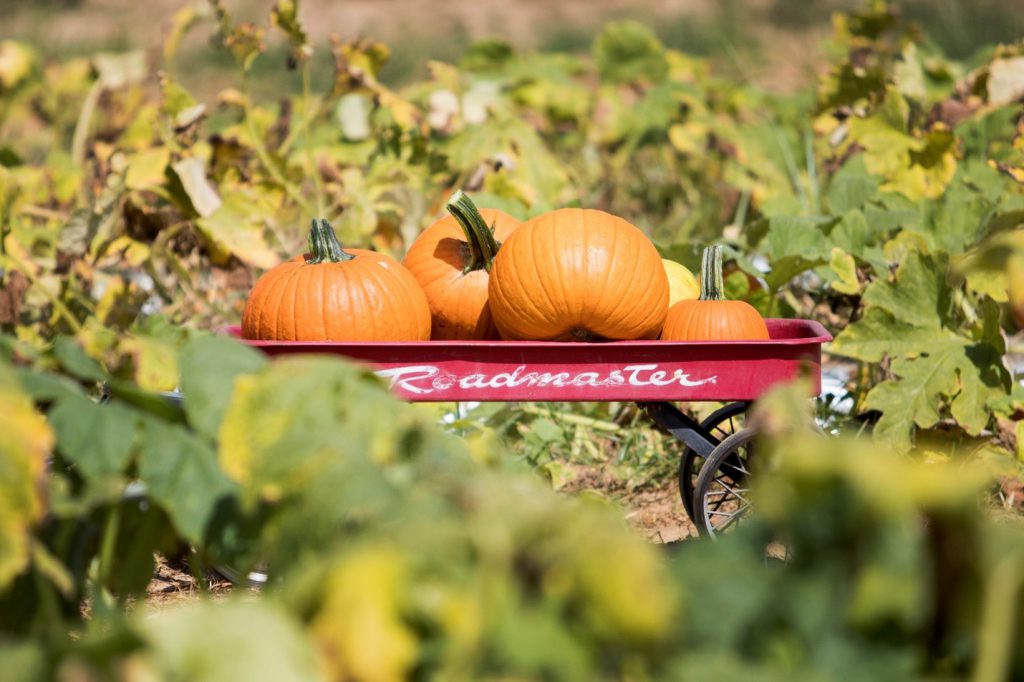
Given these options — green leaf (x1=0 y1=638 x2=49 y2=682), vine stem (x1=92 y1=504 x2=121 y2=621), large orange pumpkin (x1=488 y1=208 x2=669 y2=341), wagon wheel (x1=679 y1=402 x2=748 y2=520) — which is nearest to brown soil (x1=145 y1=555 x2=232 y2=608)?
large orange pumpkin (x1=488 y1=208 x2=669 y2=341)

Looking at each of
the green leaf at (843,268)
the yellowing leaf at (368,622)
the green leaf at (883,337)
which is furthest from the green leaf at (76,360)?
the green leaf at (843,268)

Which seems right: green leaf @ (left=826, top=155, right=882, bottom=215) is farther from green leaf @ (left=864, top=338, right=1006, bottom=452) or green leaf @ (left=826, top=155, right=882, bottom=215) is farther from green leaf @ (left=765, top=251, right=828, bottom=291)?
green leaf @ (left=864, top=338, right=1006, bottom=452)

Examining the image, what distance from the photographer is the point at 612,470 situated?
3451mm

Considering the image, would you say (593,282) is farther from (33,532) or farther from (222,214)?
(222,214)

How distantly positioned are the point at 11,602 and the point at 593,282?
1.44 m

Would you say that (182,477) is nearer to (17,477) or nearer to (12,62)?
(17,477)

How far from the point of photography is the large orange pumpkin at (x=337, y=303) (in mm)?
2643

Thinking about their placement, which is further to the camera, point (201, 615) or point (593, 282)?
point (593, 282)

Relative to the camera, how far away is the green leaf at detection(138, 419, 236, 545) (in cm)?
141

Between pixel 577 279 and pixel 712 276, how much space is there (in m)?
0.37

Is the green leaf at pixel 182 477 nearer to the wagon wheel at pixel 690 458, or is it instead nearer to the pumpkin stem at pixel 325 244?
the pumpkin stem at pixel 325 244

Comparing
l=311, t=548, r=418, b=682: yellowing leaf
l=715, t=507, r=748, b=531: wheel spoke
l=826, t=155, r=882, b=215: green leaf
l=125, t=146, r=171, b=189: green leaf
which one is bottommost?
l=715, t=507, r=748, b=531: wheel spoke

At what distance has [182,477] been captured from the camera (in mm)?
1432

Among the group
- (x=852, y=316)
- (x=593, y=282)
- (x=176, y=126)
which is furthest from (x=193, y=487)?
(x=176, y=126)
